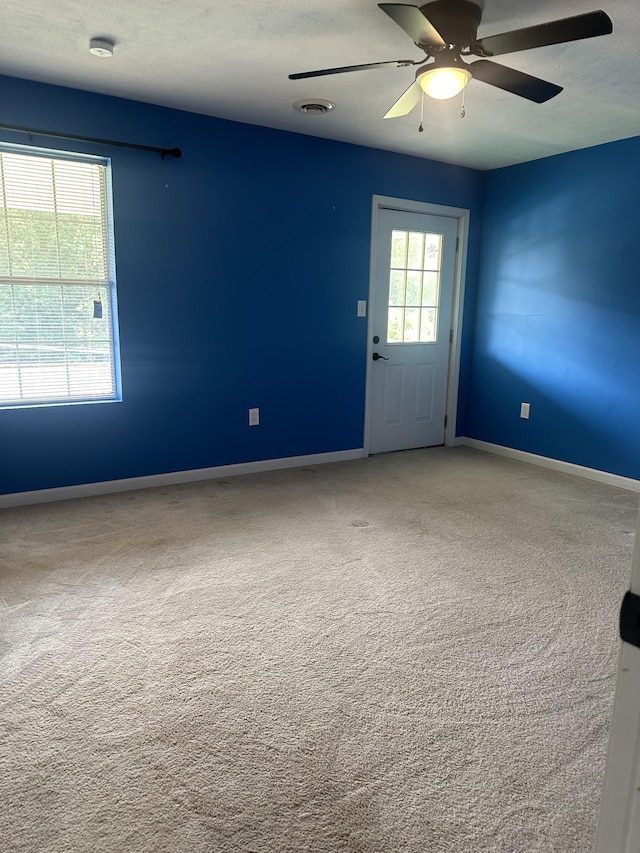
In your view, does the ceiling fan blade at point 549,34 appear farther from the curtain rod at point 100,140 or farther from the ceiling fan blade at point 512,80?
the curtain rod at point 100,140

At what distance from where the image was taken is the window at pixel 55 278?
132 inches

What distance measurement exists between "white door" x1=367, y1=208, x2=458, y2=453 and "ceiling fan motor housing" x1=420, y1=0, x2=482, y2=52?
2.32 meters

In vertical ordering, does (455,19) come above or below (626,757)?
above

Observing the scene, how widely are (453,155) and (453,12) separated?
2.51m

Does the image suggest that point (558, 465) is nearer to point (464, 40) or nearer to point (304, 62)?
point (464, 40)

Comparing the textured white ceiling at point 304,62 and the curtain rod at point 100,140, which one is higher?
the textured white ceiling at point 304,62

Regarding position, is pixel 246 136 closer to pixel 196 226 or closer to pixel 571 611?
pixel 196 226

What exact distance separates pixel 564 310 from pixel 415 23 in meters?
2.97

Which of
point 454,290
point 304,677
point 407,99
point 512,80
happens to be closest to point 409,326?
point 454,290

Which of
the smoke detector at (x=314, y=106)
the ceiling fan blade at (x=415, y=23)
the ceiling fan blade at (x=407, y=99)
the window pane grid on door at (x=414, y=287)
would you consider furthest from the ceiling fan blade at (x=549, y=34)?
the window pane grid on door at (x=414, y=287)

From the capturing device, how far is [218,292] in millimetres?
4020

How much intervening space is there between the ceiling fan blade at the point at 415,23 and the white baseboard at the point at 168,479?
296cm

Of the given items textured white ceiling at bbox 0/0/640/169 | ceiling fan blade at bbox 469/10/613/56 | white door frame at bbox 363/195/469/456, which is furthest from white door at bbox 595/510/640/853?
white door frame at bbox 363/195/469/456

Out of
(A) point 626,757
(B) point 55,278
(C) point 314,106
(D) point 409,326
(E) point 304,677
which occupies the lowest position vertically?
(E) point 304,677
